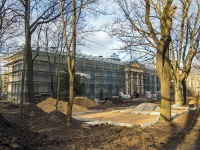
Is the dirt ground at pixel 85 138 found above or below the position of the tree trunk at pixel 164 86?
below

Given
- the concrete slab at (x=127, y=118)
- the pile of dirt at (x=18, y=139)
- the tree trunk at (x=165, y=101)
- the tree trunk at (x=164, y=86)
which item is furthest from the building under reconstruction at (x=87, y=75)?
the pile of dirt at (x=18, y=139)

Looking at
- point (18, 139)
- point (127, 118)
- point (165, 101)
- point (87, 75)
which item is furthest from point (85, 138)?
point (87, 75)

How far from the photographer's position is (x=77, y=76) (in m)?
28.6

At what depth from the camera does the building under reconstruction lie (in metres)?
33.2

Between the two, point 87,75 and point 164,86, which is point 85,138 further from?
point 87,75

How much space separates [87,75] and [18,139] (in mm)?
27269

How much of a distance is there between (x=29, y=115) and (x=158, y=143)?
22.7ft

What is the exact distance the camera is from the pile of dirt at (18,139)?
5097 mm

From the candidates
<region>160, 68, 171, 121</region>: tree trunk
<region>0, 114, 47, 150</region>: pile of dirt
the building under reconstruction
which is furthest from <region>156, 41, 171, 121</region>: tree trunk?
the building under reconstruction

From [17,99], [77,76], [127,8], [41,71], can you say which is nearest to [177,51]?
[127,8]

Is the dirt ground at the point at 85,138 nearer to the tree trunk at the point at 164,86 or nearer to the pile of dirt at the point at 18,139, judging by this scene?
the pile of dirt at the point at 18,139

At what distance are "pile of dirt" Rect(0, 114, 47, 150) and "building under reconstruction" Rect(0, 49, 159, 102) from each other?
20259 millimetres

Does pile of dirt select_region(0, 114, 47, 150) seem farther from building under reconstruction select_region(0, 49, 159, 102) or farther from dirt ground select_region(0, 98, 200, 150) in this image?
building under reconstruction select_region(0, 49, 159, 102)

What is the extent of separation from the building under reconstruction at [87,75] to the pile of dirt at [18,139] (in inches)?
798
